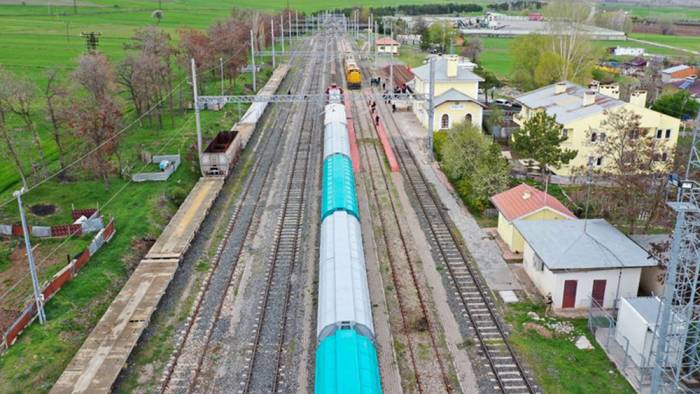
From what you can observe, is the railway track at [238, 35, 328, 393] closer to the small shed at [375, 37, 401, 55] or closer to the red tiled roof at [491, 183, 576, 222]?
the red tiled roof at [491, 183, 576, 222]

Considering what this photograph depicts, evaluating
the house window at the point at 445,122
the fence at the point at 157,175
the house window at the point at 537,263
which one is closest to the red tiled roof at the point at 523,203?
the house window at the point at 537,263

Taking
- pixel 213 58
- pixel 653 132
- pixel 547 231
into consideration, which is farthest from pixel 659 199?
pixel 213 58

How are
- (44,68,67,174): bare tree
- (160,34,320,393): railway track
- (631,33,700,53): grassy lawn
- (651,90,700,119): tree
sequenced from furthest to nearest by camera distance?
(631,33,700,53): grassy lawn → (651,90,700,119): tree → (44,68,67,174): bare tree → (160,34,320,393): railway track

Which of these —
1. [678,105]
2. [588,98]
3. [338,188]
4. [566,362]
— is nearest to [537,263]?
[566,362]

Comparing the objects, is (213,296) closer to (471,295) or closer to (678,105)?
(471,295)

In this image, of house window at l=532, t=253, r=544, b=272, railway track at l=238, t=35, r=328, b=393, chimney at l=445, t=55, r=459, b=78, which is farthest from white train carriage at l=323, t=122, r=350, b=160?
chimney at l=445, t=55, r=459, b=78
